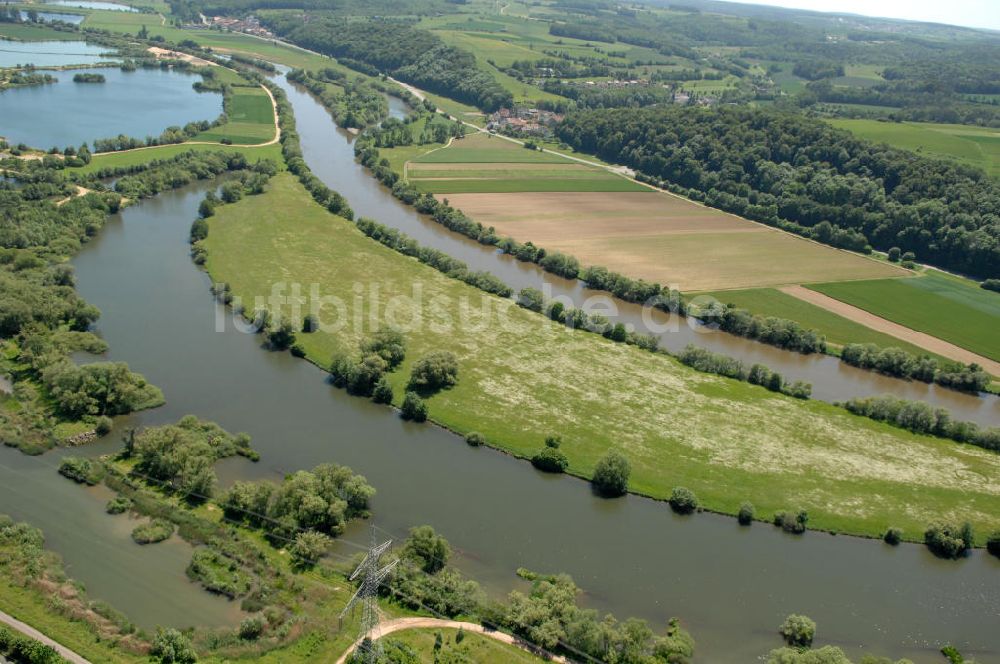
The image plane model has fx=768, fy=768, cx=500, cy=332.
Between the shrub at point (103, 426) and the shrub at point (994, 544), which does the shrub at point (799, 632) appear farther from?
the shrub at point (103, 426)

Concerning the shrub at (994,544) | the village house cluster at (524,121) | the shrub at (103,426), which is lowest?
the shrub at (103,426)

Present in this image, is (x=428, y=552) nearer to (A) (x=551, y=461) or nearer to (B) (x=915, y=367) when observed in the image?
(A) (x=551, y=461)

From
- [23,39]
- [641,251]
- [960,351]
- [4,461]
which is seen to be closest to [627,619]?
[4,461]

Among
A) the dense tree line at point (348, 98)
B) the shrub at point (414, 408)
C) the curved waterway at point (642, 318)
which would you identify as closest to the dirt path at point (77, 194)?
the curved waterway at point (642, 318)

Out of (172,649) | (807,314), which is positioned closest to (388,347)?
(172,649)

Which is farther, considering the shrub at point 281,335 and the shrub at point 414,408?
the shrub at point 281,335

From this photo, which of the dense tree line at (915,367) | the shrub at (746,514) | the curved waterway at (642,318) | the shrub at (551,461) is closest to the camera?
the shrub at (746,514)

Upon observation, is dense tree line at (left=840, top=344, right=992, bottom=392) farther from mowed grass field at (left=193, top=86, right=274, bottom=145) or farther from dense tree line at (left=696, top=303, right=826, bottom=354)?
mowed grass field at (left=193, top=86, right=274, bottom=145)

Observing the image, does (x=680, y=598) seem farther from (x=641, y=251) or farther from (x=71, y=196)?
(x=71, y=196)
